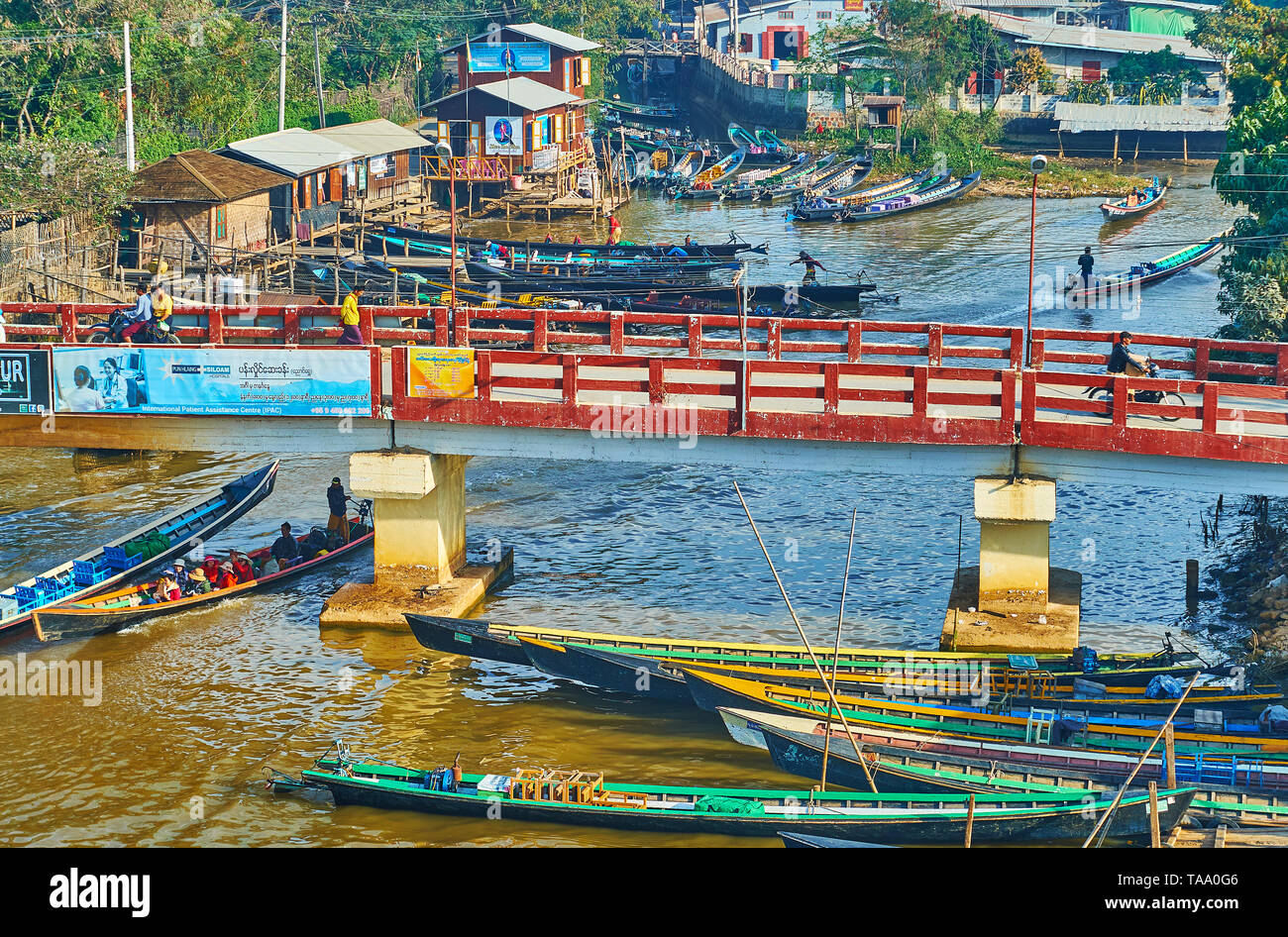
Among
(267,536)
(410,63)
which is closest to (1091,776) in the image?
(267,536)

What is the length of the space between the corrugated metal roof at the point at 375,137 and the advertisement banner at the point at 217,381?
35526mm

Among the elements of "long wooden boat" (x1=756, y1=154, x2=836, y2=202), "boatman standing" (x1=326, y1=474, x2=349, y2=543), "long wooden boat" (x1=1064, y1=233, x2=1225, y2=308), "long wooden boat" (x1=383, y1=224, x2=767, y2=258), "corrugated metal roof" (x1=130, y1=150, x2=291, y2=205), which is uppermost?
"long wooden boat" (x1=756, y1=154, x2=836, y2=202)

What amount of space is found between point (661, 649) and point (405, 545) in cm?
547

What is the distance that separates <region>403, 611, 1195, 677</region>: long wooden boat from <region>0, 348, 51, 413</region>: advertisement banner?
748cm

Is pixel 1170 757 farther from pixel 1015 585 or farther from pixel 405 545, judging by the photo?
pixel 405 545

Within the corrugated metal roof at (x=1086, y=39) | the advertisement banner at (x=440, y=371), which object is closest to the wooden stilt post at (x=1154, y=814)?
the advertisement banner at (x=440, y=371)

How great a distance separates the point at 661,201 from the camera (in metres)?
78.0

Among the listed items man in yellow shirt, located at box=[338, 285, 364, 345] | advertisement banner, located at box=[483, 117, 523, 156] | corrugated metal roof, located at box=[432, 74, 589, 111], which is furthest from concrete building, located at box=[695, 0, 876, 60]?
man in yellow shirt, located at box=[338, 285, 364, 345]

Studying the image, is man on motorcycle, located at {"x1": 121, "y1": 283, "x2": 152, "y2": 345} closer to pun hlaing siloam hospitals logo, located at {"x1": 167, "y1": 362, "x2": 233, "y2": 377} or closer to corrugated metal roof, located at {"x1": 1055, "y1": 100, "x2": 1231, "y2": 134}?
pun hlaing siloam hospitals logo, located at {"x1": 167, "y1": 362, "x2": 233, "y2": 377}

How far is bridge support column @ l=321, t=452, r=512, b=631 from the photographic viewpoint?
24781 millimetres

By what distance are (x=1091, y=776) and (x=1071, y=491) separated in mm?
15595

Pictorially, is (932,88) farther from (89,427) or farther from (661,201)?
(89,427)

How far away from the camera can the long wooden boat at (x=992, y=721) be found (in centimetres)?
1869
